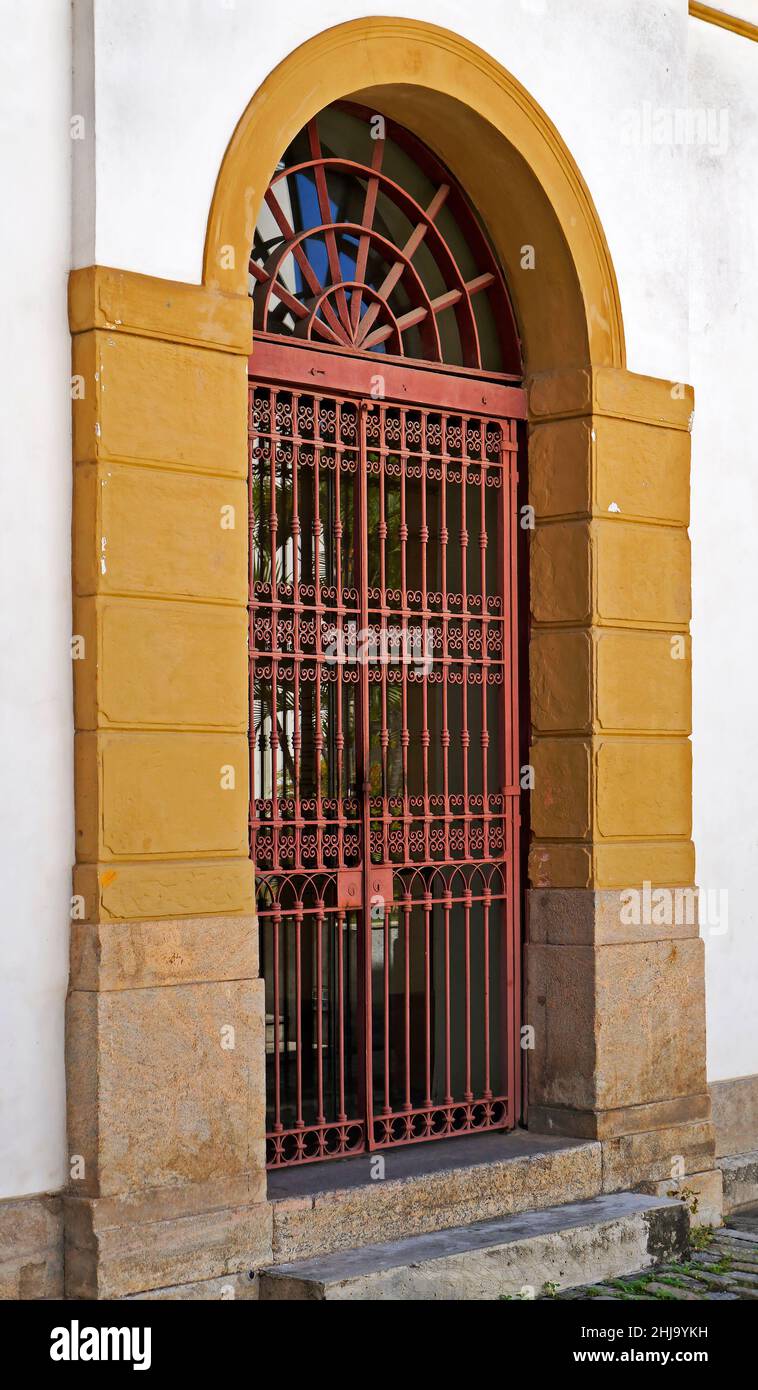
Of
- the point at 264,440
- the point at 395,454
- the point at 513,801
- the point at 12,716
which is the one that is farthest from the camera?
the point at 513,801

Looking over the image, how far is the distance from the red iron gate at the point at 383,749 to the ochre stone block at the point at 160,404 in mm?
441

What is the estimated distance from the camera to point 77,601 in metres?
5.93

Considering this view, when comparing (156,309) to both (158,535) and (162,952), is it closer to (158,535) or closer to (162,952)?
(158,535)

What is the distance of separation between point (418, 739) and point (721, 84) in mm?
3687

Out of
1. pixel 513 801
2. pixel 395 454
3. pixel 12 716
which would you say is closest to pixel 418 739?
pixel 513 801

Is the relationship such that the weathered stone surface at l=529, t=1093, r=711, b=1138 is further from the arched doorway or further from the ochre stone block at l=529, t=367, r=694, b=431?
the ochre stone block at l=529, t=367, r=694, b=431

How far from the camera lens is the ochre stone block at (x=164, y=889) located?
5836mm

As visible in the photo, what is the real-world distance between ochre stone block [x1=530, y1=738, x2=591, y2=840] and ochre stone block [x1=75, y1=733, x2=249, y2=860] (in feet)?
6.22

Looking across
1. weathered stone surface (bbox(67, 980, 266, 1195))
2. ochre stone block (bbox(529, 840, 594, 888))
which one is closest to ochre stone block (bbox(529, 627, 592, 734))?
ochre stone block (bbox(529, 840, 594, 888))

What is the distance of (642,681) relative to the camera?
7.93 m

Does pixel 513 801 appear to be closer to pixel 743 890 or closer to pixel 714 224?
pixel 743 890

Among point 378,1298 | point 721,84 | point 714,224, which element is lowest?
point 378,1298

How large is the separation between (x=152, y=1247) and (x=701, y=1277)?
7.92ft

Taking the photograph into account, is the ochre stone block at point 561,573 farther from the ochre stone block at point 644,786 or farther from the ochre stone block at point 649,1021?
the ochre stone block at point 649,1021
